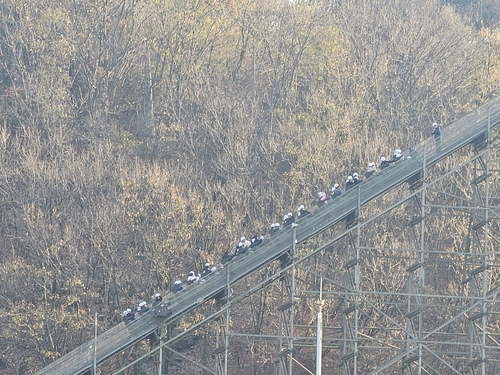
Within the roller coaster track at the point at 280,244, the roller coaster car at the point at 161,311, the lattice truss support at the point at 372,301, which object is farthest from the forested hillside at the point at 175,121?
the roller coaster car at the point at 161,311

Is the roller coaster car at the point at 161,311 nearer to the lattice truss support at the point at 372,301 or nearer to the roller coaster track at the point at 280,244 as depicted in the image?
the roller coaster track at the point at 280,244

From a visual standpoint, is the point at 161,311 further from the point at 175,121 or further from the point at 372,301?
the point at 175,121

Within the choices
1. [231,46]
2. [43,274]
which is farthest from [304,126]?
[43,274]

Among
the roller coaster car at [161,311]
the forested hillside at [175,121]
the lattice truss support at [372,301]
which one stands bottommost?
the roller coaster car at [161,311]

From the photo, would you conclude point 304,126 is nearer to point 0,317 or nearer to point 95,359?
point 0,317

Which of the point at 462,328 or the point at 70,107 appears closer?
the point at 462,328

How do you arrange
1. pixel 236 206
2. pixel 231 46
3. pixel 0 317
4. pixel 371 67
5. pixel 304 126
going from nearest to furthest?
pixel 0 317, pixel 236 206, pixel 304 126, pixel 371 67, pixel 231 46
